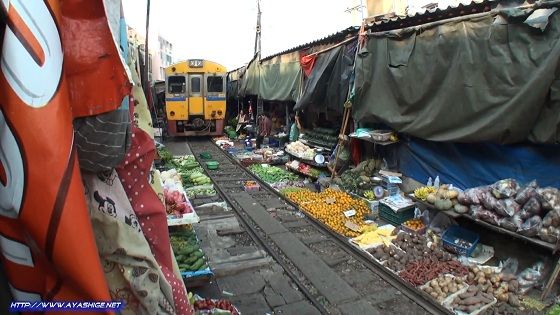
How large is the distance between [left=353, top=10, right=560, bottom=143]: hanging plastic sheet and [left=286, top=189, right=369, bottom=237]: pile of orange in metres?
1.80

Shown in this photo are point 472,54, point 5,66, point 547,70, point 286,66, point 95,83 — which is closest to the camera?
point 5,66

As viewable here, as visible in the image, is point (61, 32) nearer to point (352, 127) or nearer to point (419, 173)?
point (419, 173)

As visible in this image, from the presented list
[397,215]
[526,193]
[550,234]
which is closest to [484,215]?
[526,193]

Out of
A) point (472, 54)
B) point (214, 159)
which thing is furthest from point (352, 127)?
point (214, 159)

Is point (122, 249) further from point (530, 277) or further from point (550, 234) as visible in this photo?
point (530, 277)

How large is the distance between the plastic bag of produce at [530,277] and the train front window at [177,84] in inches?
565

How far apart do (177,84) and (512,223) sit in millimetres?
14330

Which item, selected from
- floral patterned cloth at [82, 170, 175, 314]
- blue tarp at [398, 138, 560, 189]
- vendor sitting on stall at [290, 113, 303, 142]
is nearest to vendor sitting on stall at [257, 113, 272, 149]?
vendor sitting on stall at [290, 113, 303, 142]

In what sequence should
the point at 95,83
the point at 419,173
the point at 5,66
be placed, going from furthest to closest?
the point at 419,173 → the point at 95,83 → the point at 5,66

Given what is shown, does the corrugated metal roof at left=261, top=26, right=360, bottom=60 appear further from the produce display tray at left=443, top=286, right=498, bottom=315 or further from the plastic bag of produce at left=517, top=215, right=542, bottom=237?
the produce display tray at left=443, top=286, right=498, bottom=315

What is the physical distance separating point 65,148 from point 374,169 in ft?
Answer: 25.6

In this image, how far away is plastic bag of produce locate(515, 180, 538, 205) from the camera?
15.9 feet

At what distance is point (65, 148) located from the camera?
41.6 inches

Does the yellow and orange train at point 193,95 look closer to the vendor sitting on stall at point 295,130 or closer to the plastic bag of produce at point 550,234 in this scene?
the vendor sitting on stall at point 295,130
